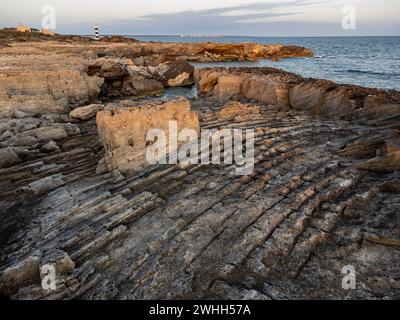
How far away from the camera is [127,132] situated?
8.81 meters

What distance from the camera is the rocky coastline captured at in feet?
16.6

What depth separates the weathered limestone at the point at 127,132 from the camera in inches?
339

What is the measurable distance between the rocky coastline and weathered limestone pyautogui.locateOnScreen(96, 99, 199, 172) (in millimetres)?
31

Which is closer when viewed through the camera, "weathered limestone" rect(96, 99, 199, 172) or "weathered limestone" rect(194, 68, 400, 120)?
"weathered limestone" rect(96, 99, 199, 172)

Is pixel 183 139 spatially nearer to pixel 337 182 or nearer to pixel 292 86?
pixel 337 182

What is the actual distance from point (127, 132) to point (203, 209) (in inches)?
134

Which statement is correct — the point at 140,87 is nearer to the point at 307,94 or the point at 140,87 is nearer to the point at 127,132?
the point at 307,94

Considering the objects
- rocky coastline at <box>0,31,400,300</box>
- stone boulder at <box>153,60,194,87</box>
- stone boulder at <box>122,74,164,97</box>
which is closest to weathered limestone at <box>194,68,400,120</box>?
rocky coastline at <box>0,31,400,300</box>

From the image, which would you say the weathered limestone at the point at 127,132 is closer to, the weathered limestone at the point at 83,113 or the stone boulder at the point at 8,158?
the stone boulder at the point at 8,158

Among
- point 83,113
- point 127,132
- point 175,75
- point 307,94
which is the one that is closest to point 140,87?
point 175,75

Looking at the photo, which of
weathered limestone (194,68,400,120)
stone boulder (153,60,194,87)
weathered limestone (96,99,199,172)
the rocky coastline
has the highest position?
stone boulder (153,60,194,87)

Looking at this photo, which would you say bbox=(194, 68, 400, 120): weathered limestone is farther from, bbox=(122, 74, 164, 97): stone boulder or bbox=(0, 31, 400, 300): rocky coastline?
bbox=(122, 74, 164, 97): stone boulder

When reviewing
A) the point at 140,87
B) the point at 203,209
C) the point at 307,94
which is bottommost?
the point at 203,209
